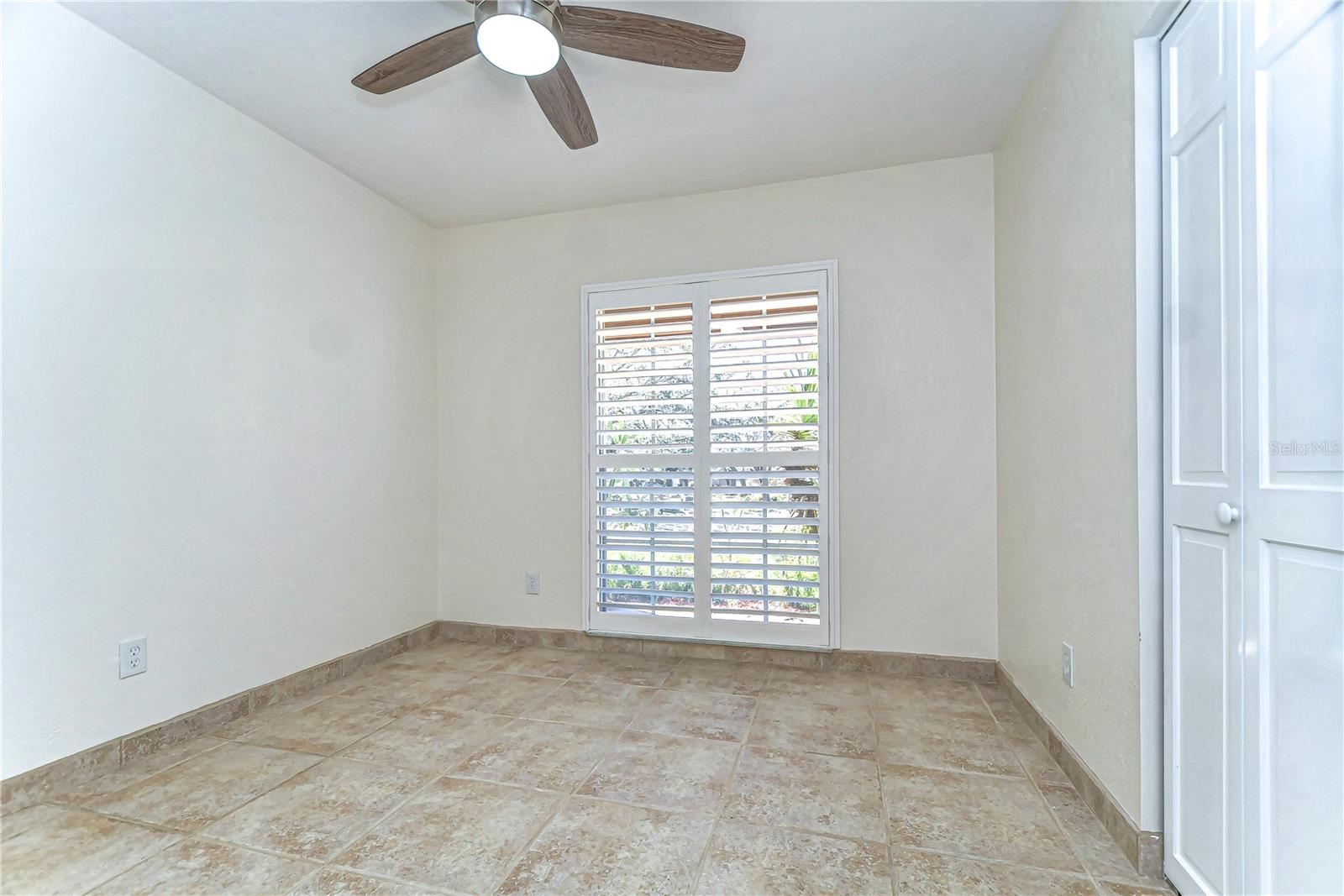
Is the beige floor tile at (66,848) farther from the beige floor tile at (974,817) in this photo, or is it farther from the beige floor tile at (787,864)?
the beige floor tile at (974,817)

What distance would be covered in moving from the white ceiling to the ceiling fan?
20cm

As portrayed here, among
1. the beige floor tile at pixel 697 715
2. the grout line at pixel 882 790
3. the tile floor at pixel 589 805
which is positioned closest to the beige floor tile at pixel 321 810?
the tile floor at pixel 589 805

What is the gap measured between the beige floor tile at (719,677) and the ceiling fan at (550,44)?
96.0 inches

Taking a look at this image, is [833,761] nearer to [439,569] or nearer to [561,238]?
[439,569]

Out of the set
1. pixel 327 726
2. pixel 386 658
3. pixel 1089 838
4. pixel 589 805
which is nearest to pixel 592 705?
pixel 589 805

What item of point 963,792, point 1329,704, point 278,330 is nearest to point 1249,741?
point 1329,704

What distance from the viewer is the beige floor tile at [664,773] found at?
1.83 m

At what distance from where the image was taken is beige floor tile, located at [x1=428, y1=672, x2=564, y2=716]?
8.44 ft

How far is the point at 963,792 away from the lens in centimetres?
185

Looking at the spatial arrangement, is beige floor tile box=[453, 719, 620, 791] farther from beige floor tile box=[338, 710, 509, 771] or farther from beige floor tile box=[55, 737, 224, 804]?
beige floor tile box=[55, 737, 224, 804]

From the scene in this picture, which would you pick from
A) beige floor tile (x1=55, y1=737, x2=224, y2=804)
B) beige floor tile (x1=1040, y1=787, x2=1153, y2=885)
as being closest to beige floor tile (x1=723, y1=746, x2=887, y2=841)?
beige floor tile (x1=1040, y1=787, x2=1153, y2=885)

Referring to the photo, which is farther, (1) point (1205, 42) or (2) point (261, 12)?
(2) point (261, 12)

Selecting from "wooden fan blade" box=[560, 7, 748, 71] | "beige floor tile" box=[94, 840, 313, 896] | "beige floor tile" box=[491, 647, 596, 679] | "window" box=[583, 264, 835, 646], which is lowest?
"beige floor tile" box=[491, 647, 596, 679]

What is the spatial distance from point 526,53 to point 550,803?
221 centimetres
